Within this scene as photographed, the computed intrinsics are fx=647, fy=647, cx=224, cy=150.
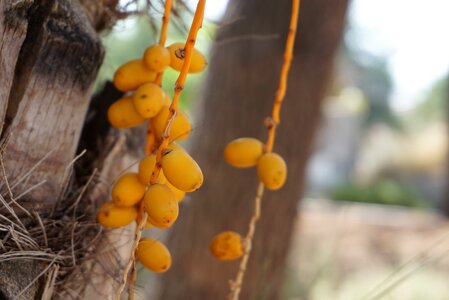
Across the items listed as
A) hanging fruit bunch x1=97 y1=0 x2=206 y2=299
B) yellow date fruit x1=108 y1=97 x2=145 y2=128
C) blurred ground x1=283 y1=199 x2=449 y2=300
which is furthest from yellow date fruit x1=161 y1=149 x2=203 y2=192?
blurred ground x1=283 y1=199 x2=449 y2=300

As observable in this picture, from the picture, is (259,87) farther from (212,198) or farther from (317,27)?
(212,198)

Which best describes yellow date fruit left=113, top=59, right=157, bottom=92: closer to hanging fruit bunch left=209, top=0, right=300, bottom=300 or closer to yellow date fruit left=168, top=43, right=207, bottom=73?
yellow date fruit left=168, top=43, right=207, bottom=73

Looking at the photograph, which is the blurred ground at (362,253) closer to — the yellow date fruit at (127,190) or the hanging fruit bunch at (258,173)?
the hanging fruit bunch at (258,173)

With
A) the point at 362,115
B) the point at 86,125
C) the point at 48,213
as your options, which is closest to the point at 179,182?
the point at 48,213

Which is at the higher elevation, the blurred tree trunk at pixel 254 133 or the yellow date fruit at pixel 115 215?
the blurred tree trunk at pixel 254 133

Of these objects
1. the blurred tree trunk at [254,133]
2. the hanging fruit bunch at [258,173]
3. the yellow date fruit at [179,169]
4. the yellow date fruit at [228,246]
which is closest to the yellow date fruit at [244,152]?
the hanging fruit bunch at [258,173]

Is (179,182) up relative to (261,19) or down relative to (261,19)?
down
